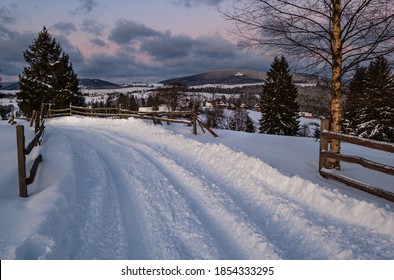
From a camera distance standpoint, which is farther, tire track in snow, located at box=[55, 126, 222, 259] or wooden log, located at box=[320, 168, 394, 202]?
wooden log, located at box=[320, 168, 394, 202]

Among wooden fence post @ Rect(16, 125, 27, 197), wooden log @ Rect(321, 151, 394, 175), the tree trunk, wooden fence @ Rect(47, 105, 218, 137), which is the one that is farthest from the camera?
wooden fence @ Rect(47, 105, 218, 137)

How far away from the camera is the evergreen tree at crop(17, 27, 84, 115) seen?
115ft

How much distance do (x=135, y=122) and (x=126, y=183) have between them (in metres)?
11.2

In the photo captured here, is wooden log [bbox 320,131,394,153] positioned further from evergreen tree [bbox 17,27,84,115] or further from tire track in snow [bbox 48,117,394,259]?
evergreen tree [bbox 17,27,84,115]

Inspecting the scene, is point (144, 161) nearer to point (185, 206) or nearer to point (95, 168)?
point (95, 168)

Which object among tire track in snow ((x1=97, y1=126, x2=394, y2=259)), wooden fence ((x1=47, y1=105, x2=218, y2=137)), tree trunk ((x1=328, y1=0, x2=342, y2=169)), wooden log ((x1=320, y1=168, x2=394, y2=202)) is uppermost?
tree trunk ((x1=328, y1=0, x2=342, y2=169))

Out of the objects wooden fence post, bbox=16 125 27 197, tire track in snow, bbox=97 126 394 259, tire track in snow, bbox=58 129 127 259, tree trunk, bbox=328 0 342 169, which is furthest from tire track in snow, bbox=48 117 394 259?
tree trunk, bbox=328 0 342 169

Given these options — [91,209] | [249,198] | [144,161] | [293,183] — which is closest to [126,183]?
[91,209]

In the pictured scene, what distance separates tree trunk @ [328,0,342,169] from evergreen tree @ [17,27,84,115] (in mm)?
35543

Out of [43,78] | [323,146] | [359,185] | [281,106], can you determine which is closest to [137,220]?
[359,185]

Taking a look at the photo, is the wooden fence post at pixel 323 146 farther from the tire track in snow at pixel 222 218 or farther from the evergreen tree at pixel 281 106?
the evergreen tree at pixel 281 106

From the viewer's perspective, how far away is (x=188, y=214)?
5.01m

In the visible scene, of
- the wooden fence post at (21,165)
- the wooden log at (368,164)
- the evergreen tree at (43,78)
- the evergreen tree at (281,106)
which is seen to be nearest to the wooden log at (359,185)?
the wooden log at (368,164)

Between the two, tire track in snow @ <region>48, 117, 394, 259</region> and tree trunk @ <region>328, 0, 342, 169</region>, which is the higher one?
tree trunk @ <region>328, 0, 342, 169</region>
